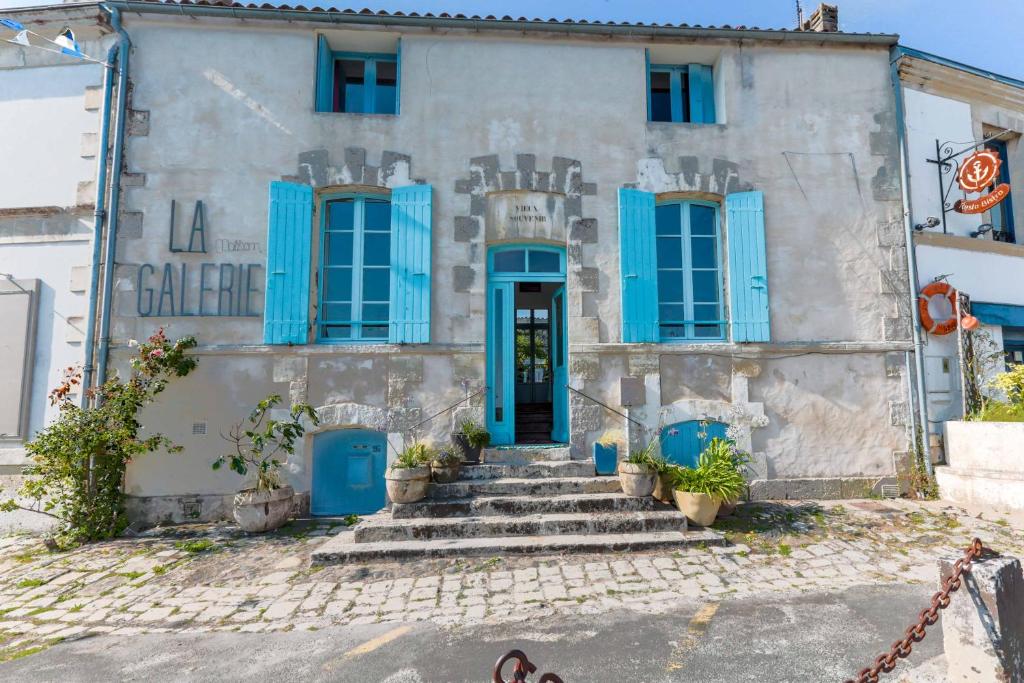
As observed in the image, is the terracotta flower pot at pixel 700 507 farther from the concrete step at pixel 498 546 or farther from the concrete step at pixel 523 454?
the concrete step at pixel 523 454

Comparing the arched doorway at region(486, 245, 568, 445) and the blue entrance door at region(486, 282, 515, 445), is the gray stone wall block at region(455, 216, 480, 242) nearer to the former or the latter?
the arched doorway at region(486, 245, 568, 445)

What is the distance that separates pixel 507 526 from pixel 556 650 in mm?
1833

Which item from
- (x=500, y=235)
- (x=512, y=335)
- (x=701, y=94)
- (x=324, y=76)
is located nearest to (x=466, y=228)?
(x=500, y=235)

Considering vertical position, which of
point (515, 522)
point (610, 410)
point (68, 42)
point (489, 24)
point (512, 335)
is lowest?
point (515, 522)

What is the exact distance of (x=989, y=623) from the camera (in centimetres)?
200

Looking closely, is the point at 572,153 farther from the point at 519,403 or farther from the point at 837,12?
the point at 837,12

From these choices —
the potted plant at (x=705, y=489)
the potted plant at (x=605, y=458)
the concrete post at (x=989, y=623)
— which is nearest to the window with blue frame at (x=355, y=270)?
the potted plant at (x=605, y=458)

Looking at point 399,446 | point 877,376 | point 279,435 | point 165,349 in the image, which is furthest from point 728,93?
point 165,349

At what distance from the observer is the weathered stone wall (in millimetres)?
5883

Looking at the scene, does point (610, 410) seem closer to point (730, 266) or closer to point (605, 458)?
point (605, 458)

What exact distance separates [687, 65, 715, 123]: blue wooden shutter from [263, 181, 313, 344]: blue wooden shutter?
4962 millimetres

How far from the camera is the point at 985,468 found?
18.6 ft

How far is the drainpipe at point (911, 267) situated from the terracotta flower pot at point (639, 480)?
144 inches

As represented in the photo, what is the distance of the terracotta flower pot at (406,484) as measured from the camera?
5000 mm
